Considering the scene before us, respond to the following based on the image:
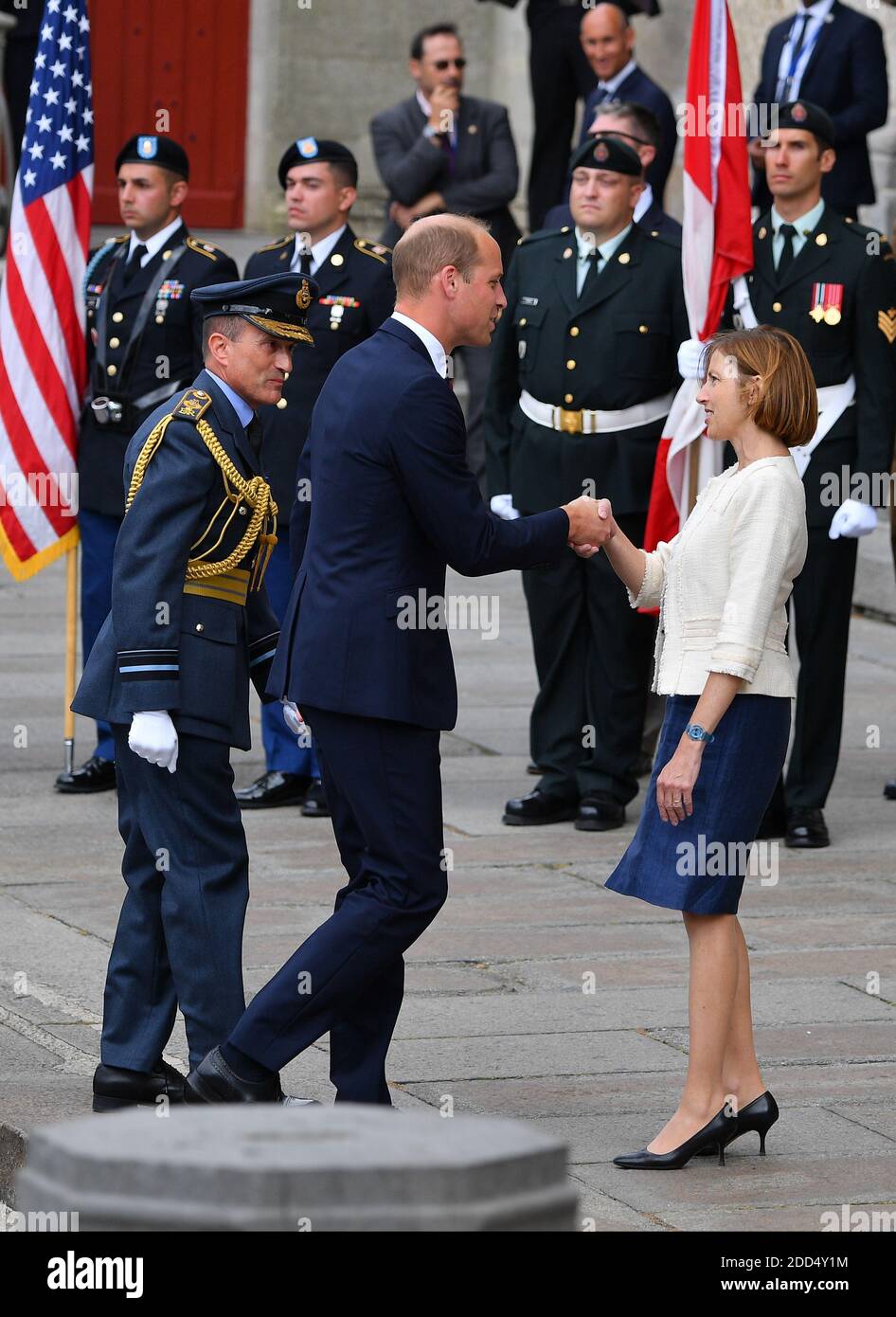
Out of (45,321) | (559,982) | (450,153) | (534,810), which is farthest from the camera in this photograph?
(450,153)

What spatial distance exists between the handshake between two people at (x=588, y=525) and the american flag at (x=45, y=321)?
3.61m

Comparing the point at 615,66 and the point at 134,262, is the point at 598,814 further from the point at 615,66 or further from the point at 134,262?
the point at 615,66

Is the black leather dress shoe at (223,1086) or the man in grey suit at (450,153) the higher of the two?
the man in grey suit at (450,153)

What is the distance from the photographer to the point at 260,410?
787 cm

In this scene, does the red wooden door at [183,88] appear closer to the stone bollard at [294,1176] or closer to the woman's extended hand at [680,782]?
the woman's extended hand at [680,782]

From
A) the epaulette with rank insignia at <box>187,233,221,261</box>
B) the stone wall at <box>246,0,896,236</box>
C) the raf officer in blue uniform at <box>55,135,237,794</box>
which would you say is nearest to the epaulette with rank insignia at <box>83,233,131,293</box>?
the raf officer in blue uniform at <box>55,135,237,794</box>

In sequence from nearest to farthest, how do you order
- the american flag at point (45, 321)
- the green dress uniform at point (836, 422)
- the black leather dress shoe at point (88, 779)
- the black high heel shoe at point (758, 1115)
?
1. the black high heel shoe at point (758, 1115)
2. the green dress uniform at point (836, 422)
3. the black leather dress shoe at point (88, 779)
4. the american flag at point (45, 321)

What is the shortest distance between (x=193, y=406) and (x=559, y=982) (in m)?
1.89

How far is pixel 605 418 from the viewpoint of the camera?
7.71 m

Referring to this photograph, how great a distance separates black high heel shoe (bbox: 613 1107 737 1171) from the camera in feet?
15.3

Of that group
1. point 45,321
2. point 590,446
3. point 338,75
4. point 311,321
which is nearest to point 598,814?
point 590,446

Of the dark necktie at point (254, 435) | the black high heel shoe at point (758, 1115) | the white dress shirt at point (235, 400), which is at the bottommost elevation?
the black high heel shoe at point (758, 1115)

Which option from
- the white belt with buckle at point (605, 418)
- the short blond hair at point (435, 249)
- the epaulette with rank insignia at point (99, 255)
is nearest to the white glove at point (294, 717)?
the short blond hair at point (435, 249)

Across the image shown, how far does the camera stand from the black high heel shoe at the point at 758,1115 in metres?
4.74
